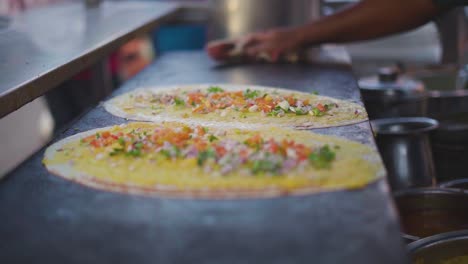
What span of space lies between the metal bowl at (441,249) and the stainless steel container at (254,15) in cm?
308

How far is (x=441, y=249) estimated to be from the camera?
5.10ft

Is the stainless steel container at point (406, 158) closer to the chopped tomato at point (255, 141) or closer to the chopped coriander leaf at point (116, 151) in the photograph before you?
the chopped tomato at point (255, 141)

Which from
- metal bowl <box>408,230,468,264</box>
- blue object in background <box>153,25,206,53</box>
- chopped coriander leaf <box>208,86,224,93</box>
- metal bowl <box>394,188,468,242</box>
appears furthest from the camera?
blue object in background <box>153,25,206,53</box>

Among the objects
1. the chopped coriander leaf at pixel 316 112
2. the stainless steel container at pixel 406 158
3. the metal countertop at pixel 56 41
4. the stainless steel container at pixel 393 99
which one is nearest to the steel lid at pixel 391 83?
the stainless steel container at pixel 393 99

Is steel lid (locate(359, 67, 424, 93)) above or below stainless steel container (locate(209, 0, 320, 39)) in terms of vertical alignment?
below

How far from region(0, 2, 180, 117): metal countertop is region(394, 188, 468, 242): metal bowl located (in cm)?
132

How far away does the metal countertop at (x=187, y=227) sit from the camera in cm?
110

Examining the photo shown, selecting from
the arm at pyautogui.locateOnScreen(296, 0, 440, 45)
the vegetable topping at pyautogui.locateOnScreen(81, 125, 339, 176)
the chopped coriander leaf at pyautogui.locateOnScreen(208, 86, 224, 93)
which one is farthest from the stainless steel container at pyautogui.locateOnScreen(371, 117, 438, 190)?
the vegetable topping at pyautogui.locateOnScreen(81, 125, 339, 176)

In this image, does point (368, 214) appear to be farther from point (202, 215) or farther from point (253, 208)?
point (202, 215)

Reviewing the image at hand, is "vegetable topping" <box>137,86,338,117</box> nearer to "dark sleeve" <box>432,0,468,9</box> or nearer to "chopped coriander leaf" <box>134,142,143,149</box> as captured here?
"chopped coriander leaf" <box>134,142,143,149</box>

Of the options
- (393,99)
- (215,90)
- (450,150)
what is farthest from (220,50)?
(450,150)

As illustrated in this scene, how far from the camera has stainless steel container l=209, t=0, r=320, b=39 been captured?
4422 mm

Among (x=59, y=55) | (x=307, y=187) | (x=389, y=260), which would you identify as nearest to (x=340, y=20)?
(x=59, y=55)

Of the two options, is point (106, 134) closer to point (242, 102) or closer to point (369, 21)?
point (242, 102)
